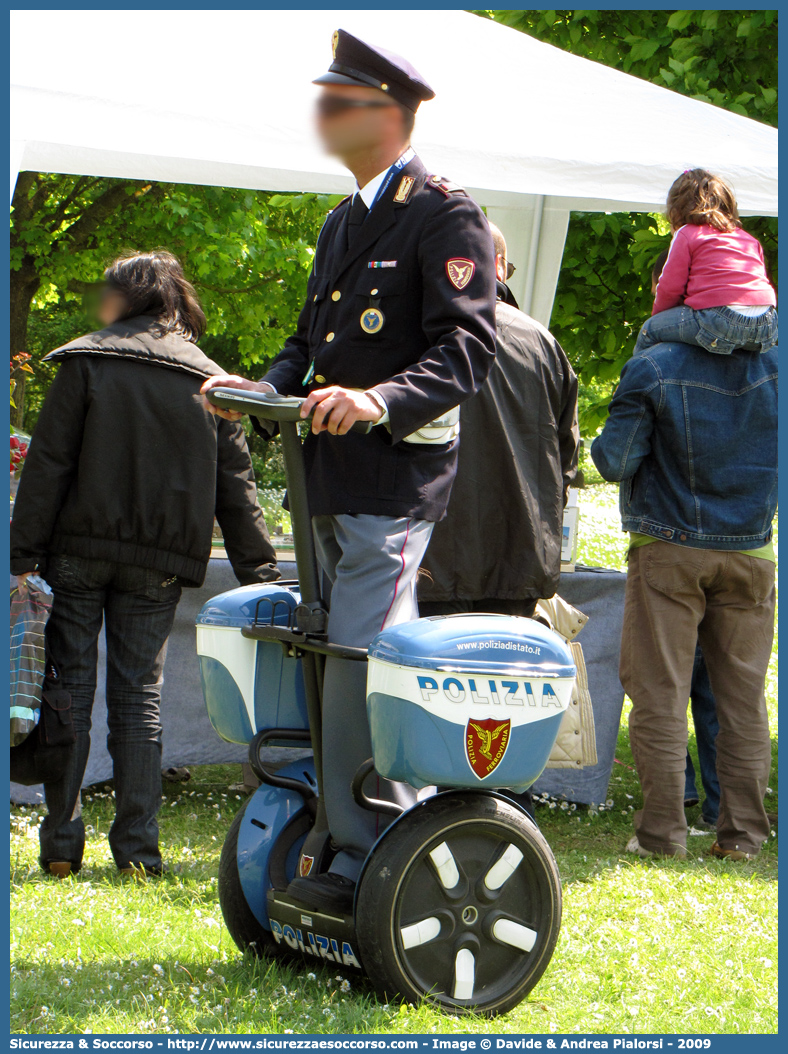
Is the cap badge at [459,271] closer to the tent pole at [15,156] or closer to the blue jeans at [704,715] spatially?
the tent pole at [15,156]

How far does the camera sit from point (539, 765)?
2248 millimetres

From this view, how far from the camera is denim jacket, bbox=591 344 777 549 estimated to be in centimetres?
391

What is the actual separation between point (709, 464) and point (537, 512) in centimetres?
72

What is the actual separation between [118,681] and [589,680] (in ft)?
6.65

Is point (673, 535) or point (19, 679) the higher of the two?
point (673, 535)

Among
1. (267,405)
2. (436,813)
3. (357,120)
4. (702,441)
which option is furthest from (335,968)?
(702,441)

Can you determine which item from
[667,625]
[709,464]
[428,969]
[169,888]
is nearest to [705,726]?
[667,625]

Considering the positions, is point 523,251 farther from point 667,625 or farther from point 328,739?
point 328,739

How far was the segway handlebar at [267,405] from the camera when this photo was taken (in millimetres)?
2079

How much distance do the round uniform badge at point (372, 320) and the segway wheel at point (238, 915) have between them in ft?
3.88

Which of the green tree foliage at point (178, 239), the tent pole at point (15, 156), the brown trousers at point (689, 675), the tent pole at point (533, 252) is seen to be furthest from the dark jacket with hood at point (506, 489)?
the green tree foliage at point (178, 239)

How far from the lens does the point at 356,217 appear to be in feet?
7.86

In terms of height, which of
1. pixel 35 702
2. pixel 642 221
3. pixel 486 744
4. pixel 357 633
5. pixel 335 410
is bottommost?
A: pixel 35 702

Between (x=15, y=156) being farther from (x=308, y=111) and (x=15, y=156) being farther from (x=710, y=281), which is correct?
(x=710, y=281)
